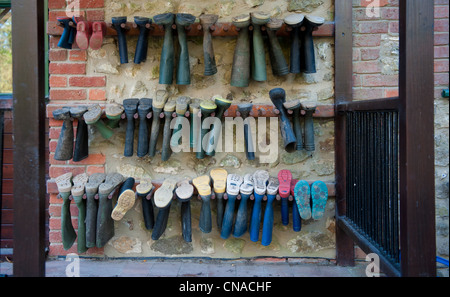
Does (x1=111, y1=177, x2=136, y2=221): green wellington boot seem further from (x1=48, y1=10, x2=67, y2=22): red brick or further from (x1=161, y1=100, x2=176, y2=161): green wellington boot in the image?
(x1=48, y1=10, x2=67, y2=22): red brick

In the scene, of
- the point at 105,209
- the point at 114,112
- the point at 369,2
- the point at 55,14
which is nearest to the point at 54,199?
the point at 105,209

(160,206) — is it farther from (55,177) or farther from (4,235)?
(4,235)

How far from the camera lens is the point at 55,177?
2.12m

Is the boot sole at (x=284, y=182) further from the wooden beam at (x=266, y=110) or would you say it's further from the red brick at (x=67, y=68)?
the red brick at (x=67, y=68)

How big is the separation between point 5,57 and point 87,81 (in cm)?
87

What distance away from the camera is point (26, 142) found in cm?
144

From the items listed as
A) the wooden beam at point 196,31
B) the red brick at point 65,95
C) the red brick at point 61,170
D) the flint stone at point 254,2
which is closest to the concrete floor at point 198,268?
the red brick at point 61,170

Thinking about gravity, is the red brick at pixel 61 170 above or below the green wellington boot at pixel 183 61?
below

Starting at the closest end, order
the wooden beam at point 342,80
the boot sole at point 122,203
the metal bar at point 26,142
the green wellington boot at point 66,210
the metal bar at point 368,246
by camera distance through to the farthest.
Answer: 1. the metal bar at point 368,246
2. the metal bar at point 26,142
3. the boot sole at point 122,203
4. the green wellington boot at point 66,210
5. the wooden beam at point 342,80

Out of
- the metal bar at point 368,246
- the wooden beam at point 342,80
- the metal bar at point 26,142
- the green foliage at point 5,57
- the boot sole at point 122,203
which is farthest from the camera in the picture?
the green foliage at point 5,57

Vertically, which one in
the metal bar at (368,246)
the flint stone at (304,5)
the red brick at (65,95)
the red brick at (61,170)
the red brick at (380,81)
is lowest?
the metal bar at (368,246)

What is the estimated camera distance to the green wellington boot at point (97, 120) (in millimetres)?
1866

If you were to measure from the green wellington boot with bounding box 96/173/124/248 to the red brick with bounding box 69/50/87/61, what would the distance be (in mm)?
851

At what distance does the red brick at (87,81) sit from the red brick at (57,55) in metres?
0.15
